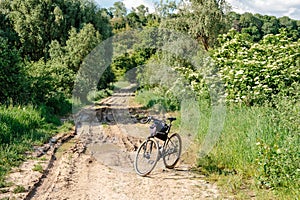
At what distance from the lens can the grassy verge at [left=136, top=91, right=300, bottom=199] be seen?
4539 mm

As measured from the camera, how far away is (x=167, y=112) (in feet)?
40.9

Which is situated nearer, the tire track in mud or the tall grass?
the tire track in mud

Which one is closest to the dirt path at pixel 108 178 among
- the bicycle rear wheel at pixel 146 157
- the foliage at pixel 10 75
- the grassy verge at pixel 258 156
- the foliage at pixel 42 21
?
the bicycle rear wheel at pixel 146 157

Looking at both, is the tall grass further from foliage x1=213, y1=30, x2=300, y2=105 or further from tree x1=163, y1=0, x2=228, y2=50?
tree x1=163, y1=0, x2=228, y2=50

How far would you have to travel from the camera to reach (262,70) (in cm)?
822

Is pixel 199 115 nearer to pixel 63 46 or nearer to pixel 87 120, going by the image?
pixel 87 120

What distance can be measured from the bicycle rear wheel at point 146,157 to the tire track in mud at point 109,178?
133 mm

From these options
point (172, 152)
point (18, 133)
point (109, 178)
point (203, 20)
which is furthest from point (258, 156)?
point (203, 20)

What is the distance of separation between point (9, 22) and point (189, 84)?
1516 cm

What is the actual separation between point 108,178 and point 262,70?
478 cm

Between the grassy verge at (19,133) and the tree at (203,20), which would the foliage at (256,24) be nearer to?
the tree at (203,20)

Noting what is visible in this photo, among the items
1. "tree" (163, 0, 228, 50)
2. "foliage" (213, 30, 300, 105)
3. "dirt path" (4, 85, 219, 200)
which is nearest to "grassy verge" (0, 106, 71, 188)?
"dirt path" (4, 85, 219, 200)

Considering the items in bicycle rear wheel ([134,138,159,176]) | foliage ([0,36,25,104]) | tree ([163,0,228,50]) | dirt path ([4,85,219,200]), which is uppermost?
tree ([163,0,228,50])

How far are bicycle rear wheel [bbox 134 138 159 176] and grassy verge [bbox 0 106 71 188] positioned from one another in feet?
7.52
